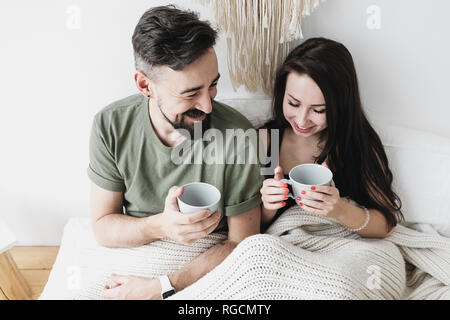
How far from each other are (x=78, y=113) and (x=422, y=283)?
121 cm

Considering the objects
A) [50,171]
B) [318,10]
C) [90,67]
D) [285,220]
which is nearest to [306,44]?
[318,10]

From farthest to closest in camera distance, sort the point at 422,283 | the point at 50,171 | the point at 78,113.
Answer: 1. the point at 50,171
2. the point at 78,113
3. the point at 422,283

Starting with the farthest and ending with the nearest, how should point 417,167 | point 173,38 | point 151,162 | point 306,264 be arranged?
point 417,167, point 151,162, point 306,264, point 173,38

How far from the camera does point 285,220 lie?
1272 mm

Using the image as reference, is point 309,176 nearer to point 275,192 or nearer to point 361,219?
point 275,192

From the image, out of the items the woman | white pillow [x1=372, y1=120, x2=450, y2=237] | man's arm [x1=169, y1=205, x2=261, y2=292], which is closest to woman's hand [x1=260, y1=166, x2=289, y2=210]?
the woman

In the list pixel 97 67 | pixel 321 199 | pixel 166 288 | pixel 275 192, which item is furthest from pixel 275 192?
pixel 97 67

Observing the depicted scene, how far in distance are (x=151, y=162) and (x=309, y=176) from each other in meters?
0.44

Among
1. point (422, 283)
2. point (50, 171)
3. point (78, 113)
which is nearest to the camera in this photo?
point (422, 283)

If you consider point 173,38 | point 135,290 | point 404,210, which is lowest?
point 135,290

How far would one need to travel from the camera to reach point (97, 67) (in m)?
1.32

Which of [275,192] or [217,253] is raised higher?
[275,192]

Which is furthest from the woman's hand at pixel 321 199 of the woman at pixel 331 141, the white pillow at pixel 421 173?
the white pillow at pixel 421 173
